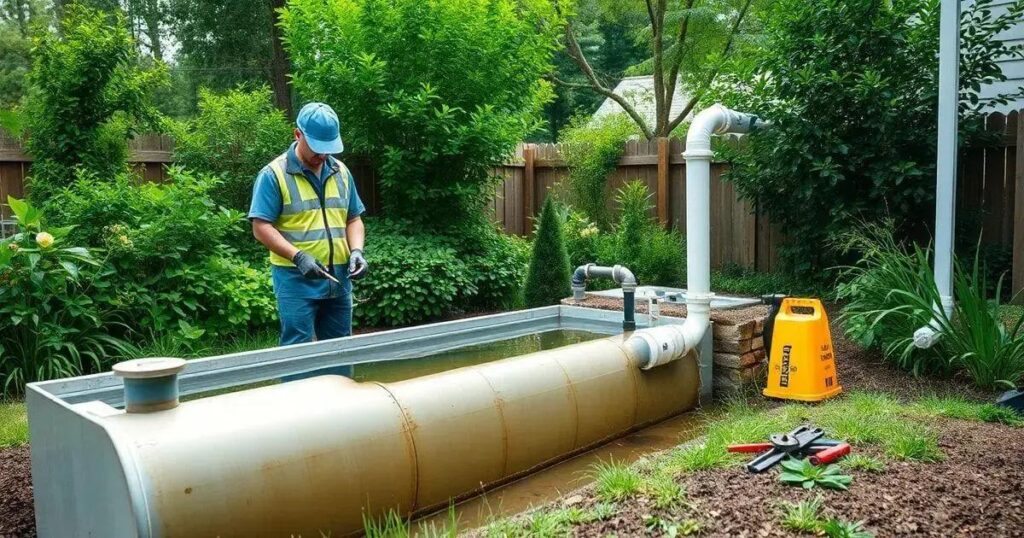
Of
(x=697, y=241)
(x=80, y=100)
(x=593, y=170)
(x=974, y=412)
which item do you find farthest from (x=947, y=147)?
(x=80, y=100)

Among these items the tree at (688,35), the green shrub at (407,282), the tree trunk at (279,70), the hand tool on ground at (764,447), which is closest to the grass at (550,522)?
the hand tool on ground at (764,447)

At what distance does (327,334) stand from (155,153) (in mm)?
4543

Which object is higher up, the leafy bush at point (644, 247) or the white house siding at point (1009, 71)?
the white house siding at point (1009, 71)

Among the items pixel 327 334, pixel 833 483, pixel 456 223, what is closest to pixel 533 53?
pixel 456 223

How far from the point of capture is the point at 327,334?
4.75 meters

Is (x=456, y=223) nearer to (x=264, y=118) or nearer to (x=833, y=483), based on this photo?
(x=264, y=118)

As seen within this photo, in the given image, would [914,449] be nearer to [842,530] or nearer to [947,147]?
[842,530]

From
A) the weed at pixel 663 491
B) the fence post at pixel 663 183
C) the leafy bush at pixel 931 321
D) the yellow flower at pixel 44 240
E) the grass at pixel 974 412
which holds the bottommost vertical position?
the grass at pixel 974 412

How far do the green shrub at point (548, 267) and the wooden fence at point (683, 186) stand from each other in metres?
1.71

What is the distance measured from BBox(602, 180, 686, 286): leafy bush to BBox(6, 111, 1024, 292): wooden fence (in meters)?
0.60

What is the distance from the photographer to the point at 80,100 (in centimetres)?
685

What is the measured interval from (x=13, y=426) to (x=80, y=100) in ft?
11.5

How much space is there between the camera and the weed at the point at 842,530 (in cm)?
243

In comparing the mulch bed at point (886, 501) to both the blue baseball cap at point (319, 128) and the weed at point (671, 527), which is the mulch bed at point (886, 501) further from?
the blue baseball cap at point (319, 128)
